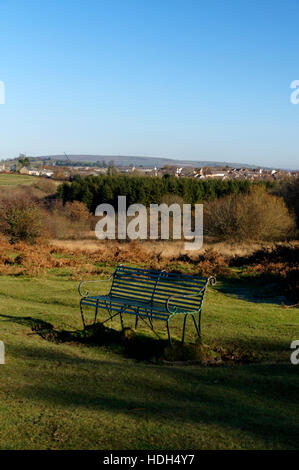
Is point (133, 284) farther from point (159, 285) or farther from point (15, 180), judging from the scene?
point (15, 180)

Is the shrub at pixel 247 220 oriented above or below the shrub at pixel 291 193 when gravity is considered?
below

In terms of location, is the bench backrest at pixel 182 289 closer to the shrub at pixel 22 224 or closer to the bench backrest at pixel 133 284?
the bench backrest at pixel 133 284

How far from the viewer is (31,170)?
427ft

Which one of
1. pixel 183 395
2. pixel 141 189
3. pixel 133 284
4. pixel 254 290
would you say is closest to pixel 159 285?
pixel 133 284

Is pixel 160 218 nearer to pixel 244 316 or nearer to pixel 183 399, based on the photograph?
pixel 244 316

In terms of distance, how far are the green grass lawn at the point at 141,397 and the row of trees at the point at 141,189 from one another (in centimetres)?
6915

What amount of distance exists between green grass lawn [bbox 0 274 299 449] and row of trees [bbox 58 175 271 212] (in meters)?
69.1

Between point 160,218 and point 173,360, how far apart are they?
48613 mm

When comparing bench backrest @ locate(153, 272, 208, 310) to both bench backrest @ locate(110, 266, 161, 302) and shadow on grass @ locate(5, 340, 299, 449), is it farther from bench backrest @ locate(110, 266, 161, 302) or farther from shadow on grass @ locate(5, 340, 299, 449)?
shadow on grass @ locate(5, 340, 299, 449)

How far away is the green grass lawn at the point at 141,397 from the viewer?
4.19 m

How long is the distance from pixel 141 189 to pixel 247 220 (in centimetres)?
4186

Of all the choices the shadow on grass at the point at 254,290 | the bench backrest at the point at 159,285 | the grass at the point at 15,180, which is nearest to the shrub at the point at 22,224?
the shadow on grass at the point at 254,290

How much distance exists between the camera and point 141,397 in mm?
5250

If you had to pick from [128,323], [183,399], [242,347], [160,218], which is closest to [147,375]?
[183,399]
